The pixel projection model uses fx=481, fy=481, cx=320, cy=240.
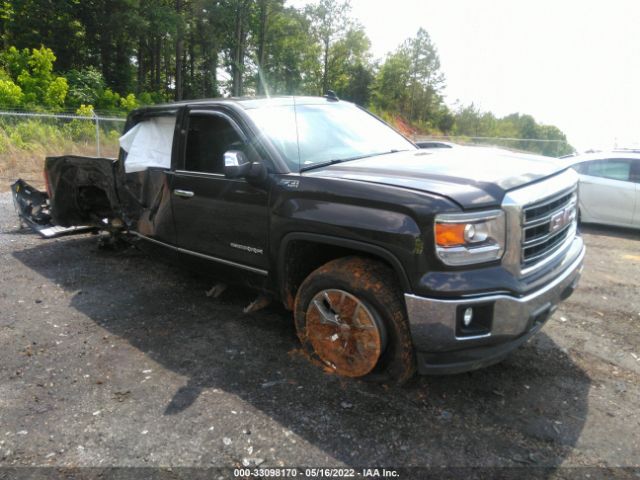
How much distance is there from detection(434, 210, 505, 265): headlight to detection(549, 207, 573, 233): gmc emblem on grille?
576mm

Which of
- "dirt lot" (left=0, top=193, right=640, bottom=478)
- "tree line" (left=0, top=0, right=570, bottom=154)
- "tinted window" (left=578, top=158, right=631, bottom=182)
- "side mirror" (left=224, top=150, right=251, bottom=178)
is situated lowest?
"dirt lot" (left=0, top=193, right=640, bottom=478)

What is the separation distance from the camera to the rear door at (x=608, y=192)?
794 centimetres

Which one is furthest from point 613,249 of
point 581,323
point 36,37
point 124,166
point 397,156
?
point 36,37

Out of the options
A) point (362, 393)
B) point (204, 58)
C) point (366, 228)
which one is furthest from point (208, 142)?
point (204, 58)

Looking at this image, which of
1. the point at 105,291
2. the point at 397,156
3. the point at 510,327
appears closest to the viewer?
the point at 510,327

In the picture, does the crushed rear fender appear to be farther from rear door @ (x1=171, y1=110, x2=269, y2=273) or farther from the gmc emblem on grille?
the gmc emblem on grille

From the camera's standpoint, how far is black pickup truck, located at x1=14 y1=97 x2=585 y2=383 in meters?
2.61

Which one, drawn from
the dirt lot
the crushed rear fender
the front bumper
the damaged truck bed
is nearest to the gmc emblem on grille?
the front bumper

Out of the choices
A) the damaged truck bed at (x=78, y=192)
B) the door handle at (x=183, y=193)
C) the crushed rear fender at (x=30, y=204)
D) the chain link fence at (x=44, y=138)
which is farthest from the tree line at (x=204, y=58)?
the door handle at (x=183, y=193)

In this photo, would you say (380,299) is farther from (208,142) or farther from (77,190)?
(77,190)

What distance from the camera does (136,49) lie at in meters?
36.2

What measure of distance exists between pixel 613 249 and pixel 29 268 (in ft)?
25.5

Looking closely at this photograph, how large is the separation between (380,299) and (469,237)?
0.63 metres

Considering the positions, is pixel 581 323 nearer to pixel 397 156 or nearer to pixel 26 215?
pixel 397 156
